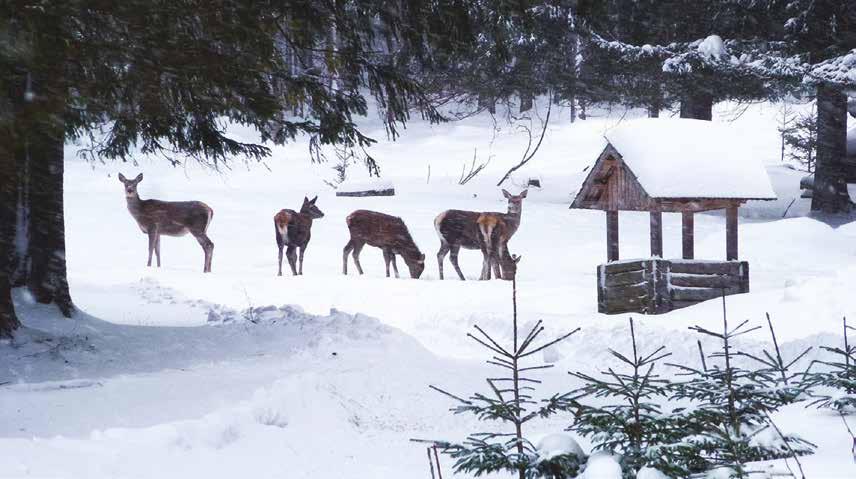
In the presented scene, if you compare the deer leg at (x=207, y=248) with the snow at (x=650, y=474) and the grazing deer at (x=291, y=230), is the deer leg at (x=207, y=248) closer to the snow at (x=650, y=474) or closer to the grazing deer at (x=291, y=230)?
the grazing deer at (x=291, y=230)

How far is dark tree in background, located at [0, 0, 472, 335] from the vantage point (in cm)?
790

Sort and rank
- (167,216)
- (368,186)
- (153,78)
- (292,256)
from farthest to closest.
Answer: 1. (368,186)
2. (167,216)
3. (292,256)
4. (153,78)

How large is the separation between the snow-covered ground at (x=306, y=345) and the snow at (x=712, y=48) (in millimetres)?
4374

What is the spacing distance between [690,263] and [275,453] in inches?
338

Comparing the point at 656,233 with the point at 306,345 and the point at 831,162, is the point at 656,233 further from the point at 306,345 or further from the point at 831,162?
the point at 831,162

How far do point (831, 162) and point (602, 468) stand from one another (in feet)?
86.4

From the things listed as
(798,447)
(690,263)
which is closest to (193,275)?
(690,263)

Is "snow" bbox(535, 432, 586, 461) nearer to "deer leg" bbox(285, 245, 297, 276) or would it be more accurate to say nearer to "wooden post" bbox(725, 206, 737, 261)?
"wooden post" bbox(725, 206, 737, 261)

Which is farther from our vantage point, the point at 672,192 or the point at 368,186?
the point at 368,186

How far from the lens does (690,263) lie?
13734 millimetres

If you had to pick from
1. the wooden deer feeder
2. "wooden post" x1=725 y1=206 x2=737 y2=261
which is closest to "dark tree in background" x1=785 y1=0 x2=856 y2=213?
the wooden deer feeder

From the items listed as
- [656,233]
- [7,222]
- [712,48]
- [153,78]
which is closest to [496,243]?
[656,233]

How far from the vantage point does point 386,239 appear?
67.1 feet

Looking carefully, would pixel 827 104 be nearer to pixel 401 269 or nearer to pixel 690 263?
pixel 401 269
